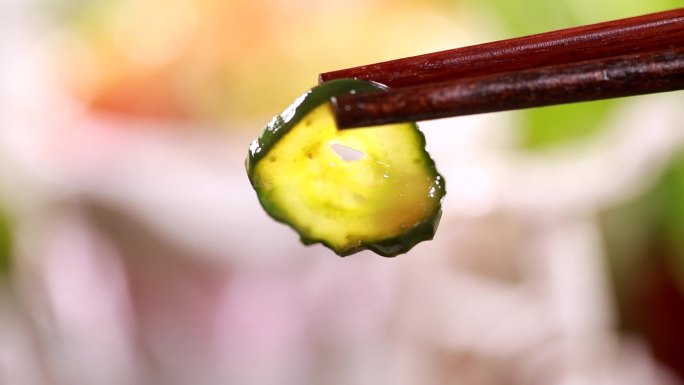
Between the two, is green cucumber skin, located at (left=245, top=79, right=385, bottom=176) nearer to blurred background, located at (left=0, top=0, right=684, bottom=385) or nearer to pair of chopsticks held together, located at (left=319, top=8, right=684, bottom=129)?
pair of chopsticks held together, located at (left=319, top=8, right=684, bottom=129)

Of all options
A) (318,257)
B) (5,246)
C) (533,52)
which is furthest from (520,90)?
(5,246)

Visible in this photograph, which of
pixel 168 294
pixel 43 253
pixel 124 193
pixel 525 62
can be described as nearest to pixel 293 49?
pixel 124 193

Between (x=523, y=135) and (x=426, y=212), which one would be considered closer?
(x=426, y=212)

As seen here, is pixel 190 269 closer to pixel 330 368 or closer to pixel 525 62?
pixel 330 368

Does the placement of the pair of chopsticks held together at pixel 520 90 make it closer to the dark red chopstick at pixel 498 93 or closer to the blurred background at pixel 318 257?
the dark red chopstick at pixel 498 93

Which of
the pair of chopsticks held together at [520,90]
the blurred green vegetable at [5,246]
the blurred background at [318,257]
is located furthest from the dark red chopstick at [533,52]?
the blurred green vegetable at [5,246]
